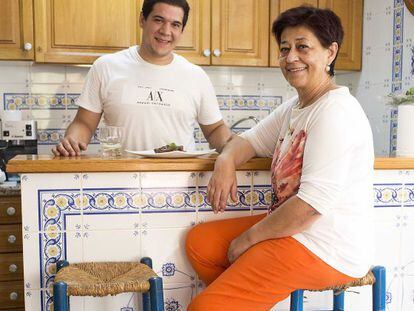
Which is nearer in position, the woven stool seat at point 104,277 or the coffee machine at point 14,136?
the woven stool seat at point 104,277

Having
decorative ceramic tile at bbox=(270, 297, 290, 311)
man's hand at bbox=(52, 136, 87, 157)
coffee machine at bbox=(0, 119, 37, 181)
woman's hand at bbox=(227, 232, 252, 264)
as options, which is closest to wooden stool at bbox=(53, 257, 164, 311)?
woman's hand at bbox=(227, 232, 252, 264)

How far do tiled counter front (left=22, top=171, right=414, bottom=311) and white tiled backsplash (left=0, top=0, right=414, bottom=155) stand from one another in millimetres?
1332

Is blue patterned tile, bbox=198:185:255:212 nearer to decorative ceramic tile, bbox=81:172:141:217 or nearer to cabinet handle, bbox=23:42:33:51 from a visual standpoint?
decorative ceramic tile, bbox=81:172:141:217

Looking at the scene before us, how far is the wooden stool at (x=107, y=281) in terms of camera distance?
1.36 metres

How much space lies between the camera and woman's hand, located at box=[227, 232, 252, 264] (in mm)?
1489

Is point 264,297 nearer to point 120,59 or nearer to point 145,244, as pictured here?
point 145,244

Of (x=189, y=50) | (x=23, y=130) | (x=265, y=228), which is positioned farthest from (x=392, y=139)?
(x=23, y=130)

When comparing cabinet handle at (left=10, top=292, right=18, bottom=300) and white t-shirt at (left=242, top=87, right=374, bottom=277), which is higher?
white t-shirt at (left=242, top=87, right=374, bottom=277)

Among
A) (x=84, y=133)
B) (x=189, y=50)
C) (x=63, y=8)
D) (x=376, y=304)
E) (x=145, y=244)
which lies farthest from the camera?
(x=189, y=50)

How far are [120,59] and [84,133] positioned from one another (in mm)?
368

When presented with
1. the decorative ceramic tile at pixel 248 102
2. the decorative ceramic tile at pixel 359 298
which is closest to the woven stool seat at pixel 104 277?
the decorative ceramic tile at pixel 359 298

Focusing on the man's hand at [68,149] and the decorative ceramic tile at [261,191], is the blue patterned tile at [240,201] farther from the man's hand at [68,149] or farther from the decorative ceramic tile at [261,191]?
the man's hand at [68,149]

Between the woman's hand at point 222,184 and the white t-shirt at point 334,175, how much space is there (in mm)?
170

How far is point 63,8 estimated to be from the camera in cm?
287
